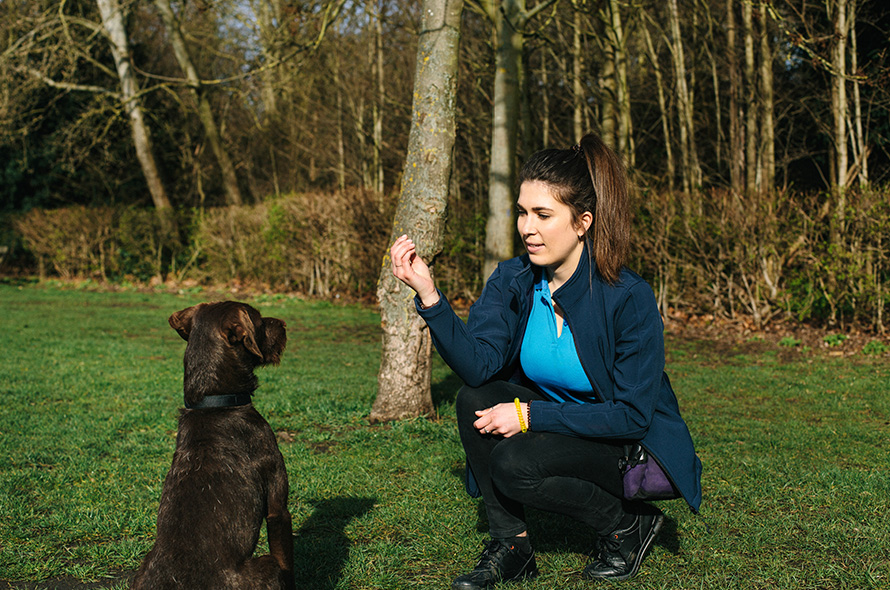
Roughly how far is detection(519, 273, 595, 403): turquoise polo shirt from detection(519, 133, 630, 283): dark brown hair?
335 millimetres

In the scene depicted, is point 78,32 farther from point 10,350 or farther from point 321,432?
point 321,432

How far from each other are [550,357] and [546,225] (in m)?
0.59

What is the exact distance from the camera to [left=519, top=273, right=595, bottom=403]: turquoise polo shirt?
3.16 m

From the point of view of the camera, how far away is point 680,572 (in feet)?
10.7

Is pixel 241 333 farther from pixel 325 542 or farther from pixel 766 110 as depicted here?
pixel 766 110

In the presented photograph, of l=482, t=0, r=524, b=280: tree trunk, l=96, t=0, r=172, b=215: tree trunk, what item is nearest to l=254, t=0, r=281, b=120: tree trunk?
l=482, t=0, r=524, b=280: tree trunk

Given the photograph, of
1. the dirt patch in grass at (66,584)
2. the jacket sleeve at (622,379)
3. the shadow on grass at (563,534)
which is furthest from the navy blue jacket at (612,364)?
the dirt patch in grass at (66,584)

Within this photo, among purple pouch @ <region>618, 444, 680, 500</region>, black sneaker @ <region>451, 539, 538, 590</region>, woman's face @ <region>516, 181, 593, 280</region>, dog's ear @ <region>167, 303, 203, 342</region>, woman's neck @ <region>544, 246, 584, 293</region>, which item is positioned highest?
woman's face @ <region>516, 181, 593, 280</region>

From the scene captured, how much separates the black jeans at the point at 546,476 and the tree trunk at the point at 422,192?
2.51 metres

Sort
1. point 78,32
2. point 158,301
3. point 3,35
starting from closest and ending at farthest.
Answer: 1. point 158,301
2. point 3,35
3. point 78,32

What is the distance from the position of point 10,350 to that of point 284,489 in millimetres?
8113

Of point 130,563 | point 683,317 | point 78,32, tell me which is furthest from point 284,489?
point 78,32

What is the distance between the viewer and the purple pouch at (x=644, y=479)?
2.95m

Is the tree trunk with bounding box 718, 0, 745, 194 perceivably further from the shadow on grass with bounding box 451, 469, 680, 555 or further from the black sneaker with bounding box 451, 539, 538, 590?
the black sneaker with bounding box 451, 539, 538, 590
